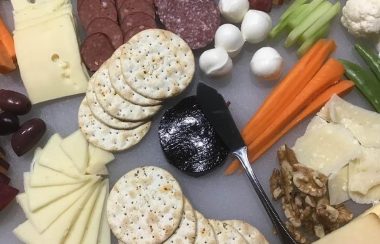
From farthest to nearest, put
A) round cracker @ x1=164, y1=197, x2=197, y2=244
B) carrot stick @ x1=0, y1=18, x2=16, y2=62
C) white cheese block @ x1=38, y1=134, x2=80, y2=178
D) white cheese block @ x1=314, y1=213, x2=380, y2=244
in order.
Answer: carrot stick @ x1=0, y1=18, x2=16, y2=62
white cheese block @ x1=38, y1=134, x2=80, y2=178
round cracker @ x1=164, y1=197, x2=197, y2=244
white cheese block @ x1=314, y1=213, x2=380, y2=244

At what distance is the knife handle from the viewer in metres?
1.56

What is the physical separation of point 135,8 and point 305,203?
0.82 meters

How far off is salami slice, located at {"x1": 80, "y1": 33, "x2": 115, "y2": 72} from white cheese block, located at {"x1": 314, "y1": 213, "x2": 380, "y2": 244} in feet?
2.85

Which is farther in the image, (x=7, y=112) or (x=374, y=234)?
(x=7, y=112)

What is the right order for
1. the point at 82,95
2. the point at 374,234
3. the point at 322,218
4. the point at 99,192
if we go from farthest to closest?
the point at 82,95 < the point at 99,192 < the point at 322,218 < the point at 374,234

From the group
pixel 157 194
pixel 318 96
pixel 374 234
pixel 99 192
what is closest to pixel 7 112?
pixel 99 192

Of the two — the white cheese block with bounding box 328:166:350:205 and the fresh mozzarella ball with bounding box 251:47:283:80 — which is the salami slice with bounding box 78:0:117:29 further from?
the white cheese block with bounding box 328:166:350:205

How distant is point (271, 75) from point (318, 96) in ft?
0.55

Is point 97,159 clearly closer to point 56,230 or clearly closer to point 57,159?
point 57,159

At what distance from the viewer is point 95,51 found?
175cm

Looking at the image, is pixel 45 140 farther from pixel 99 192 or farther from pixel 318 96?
pixel 318 96

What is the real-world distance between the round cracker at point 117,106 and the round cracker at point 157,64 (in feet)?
0.17

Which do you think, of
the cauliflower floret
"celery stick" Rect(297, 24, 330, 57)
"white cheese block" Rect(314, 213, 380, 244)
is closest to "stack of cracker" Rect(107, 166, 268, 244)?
"white cheese block" Rect(314, 213, 380, 244)

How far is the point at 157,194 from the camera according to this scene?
161 centimetres
